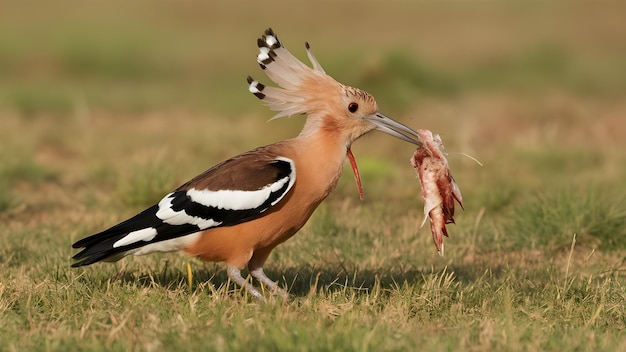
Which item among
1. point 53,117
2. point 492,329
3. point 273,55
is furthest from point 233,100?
point 492,329

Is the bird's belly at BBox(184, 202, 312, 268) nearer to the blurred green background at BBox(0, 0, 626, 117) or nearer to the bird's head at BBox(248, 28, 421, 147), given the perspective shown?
the bird's head at BBox(248, 28, 421, 147)

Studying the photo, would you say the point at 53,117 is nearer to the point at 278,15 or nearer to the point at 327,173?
the point at 327,173

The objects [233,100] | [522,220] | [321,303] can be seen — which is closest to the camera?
[321,303]

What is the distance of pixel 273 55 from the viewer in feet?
19.0

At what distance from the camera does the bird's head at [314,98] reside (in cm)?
579

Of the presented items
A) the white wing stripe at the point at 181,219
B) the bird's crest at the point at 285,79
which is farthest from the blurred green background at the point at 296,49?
the white wing stripe at the point at 181,219

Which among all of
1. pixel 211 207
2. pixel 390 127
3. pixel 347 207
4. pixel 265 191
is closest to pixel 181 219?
pixel 211 207

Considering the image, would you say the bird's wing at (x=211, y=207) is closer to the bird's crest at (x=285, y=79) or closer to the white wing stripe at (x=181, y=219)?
the white wing stripe at (x=181, y=219)

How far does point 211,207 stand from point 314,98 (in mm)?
872

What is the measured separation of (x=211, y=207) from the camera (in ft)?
18.5

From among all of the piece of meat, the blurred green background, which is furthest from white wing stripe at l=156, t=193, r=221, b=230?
the blurred green background

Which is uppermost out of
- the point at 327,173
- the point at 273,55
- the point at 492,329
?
the point at 273,55

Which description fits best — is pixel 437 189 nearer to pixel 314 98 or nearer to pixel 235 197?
pixel 314 98

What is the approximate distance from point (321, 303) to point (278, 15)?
1057 inches
